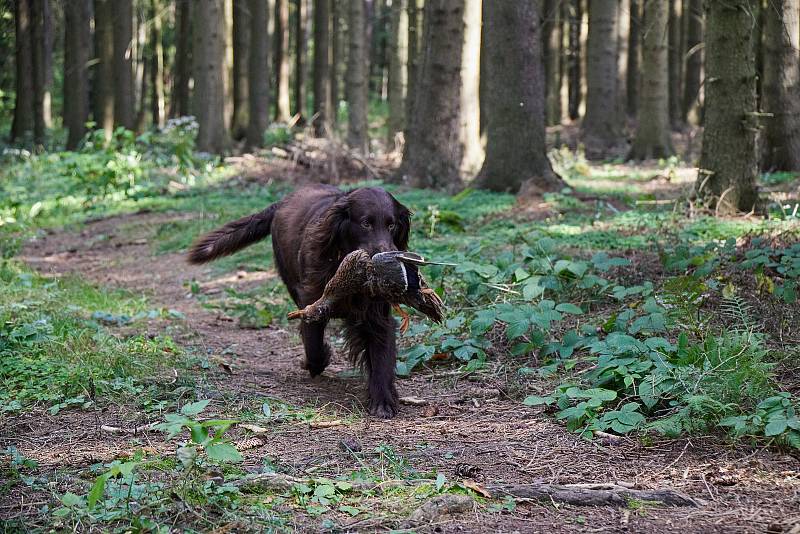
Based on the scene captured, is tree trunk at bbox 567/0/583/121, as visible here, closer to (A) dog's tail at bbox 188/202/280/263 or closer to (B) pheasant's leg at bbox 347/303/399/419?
(A) dog's tail at bbox 188/202/280/263

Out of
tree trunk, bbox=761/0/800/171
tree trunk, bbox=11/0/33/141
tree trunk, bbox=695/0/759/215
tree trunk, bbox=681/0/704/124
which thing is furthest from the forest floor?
tree trunk, bbox=11/0/33/141

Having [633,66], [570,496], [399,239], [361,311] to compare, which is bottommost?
[570,496]

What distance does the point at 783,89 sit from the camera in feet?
37.8

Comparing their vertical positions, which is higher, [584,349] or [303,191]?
[303,191]

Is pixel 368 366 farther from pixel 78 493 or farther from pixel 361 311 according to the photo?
pixel 78 493

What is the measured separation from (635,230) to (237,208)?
5.92 meters

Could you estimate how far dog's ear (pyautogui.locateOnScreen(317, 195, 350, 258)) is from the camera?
4953 mm

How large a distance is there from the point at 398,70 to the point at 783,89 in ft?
30.2

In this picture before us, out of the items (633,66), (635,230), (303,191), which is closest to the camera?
(303,191)

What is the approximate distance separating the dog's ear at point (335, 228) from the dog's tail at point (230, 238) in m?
1.50

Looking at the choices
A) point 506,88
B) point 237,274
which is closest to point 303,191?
point 237,274

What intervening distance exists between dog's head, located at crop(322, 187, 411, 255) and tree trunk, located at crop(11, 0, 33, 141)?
21.5 metres

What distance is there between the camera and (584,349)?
17.7 feet

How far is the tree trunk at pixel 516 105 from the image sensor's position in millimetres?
10570
